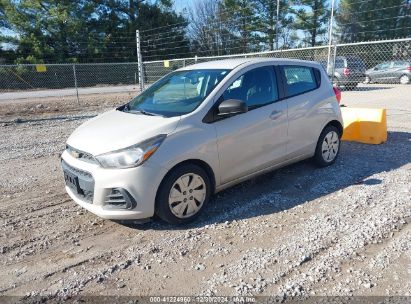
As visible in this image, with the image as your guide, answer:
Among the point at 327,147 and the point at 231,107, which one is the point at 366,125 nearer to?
the point at 327,147

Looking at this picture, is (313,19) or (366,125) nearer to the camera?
(366,125)

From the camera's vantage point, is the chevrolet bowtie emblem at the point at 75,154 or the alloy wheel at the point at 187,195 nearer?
the alloy wheel at the point at 187,195

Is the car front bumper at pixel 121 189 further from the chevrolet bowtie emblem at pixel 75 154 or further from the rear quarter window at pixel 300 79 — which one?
the rear quarter window at pixel 300 79

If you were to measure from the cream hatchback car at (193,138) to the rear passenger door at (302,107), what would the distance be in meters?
0.01

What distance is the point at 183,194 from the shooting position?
3723 millimetres

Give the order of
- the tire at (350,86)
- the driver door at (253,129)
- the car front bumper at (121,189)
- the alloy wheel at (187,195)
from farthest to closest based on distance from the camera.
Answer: the tire at (350,86) → the driver door at (253,129) → the alloy wheel at (187,195) → the car front bumper at (121,189)

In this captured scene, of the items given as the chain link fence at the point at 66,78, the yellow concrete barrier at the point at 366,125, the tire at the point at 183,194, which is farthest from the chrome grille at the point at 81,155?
the chain link fence at the point at 66,78

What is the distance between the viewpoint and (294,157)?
16.1 ft

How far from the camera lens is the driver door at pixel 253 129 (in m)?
4.01

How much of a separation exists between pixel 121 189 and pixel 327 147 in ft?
11.0


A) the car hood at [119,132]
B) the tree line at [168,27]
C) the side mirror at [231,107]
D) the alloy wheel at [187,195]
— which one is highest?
the tree line at [168,27]

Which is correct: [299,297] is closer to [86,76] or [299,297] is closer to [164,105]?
[164,105]

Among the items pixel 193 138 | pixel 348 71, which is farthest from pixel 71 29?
pixel 193 138

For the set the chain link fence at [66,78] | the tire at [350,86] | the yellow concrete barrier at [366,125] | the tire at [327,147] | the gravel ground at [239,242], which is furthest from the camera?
A: the chain link fence at [66,78]
